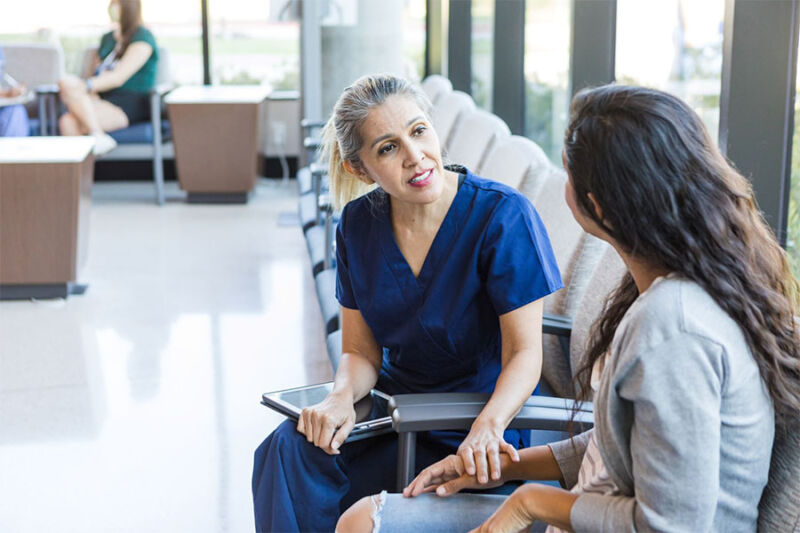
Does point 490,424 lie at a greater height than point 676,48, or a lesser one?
lesser

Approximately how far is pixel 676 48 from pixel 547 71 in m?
1.48

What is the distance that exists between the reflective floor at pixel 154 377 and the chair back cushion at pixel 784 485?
1.51 metres

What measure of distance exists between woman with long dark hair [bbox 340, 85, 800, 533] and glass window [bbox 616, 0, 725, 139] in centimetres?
128

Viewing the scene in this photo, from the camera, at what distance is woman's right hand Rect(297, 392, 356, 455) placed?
1.76 meters

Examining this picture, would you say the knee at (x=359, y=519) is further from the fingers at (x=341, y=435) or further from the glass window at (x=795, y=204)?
the glass window at (x=795, y=204)

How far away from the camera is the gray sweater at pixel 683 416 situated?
117cm

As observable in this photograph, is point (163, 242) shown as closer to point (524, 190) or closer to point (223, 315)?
point (223, 315)

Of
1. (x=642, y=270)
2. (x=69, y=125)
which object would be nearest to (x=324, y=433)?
(x=642, y=270)

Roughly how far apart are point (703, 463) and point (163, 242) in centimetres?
500

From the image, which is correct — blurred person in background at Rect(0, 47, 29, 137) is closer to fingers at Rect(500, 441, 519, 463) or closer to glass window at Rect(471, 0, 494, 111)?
glass window at Rect(471, 0, 494, 111)

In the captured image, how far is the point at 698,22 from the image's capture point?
9.53 ft

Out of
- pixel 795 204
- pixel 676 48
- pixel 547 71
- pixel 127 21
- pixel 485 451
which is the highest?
pixel 127 21

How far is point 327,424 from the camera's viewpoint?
1.77 m

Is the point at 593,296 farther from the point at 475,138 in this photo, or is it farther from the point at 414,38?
the point at 414,38
